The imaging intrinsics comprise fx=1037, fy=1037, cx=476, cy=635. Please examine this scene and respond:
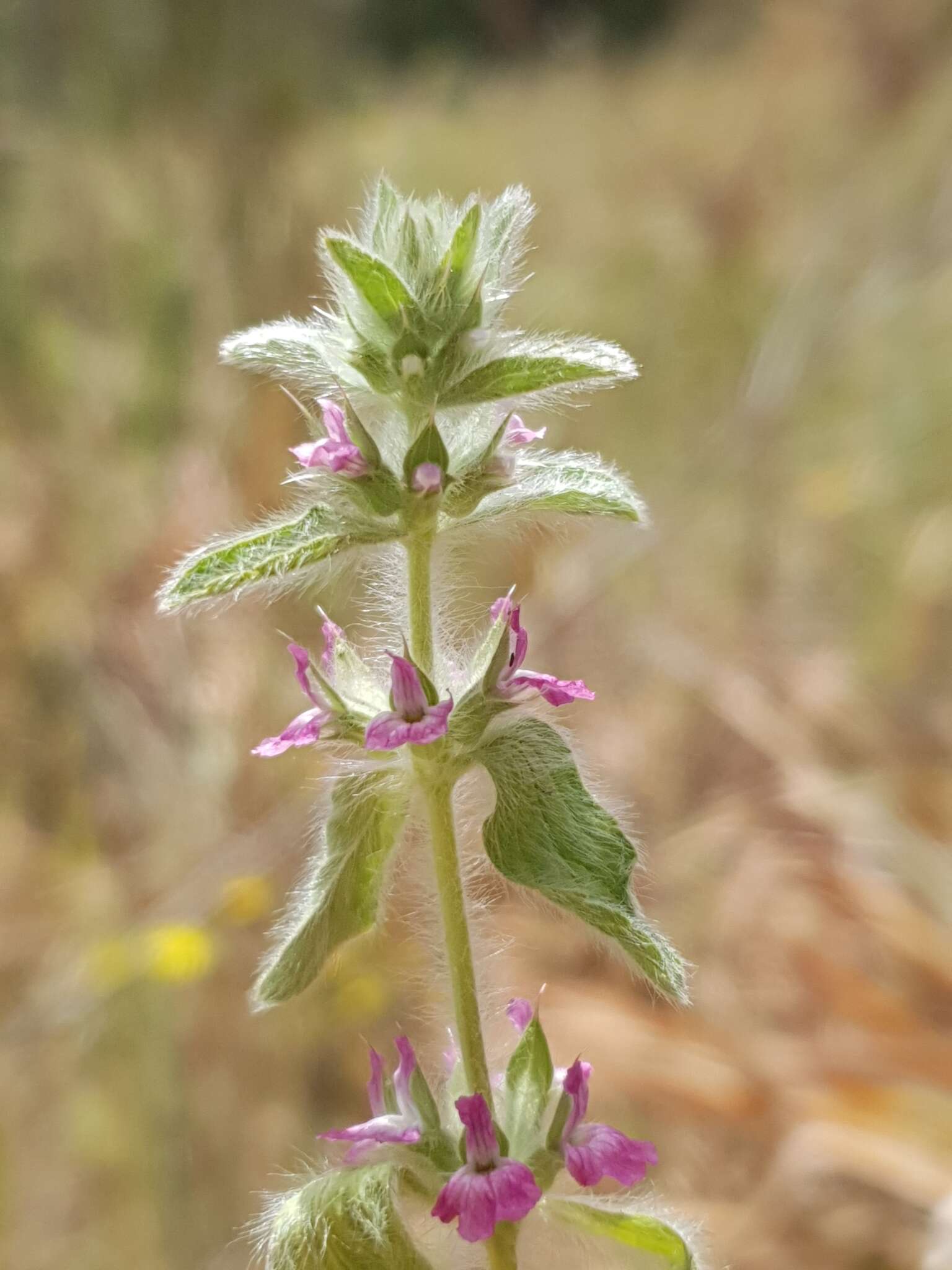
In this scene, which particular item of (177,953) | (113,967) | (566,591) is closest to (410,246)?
(177,953)

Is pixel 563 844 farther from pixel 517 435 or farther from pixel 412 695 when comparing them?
pixel 517 435

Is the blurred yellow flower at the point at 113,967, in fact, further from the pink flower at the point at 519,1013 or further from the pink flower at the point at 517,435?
the pink flower at the point at 517,435

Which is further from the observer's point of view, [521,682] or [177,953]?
[177,953]

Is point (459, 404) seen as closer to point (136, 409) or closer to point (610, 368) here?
point (610, 368)

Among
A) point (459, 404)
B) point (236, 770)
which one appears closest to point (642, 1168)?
point (459, 404)

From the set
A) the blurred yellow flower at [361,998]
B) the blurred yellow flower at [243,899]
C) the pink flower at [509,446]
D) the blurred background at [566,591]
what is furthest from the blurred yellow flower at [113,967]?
the pink flower at [509,446]

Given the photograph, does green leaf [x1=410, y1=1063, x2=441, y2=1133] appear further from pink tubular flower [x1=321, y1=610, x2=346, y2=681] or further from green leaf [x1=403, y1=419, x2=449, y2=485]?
green leaf [x1=403, y1=419, x2=449, y2=485]
